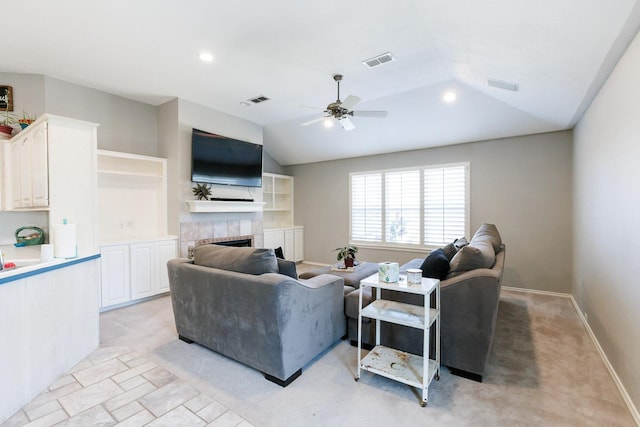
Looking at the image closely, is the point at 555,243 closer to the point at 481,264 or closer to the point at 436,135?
the point at 436,135

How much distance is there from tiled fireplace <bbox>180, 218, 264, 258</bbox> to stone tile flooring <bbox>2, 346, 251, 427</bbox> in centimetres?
234

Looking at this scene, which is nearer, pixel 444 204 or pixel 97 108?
pixel 97 108

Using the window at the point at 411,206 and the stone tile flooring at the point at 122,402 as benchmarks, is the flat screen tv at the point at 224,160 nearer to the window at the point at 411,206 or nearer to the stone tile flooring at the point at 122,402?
the window at the point at 411,206

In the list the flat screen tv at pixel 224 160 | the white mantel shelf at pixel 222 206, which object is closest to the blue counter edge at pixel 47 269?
the white mantel shelf at pixel 222 206

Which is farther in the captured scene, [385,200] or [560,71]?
[385,200]

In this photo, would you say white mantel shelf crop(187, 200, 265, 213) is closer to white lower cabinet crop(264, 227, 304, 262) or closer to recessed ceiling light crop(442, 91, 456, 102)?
white lower cabinet crop(264, 227, 304, 262)

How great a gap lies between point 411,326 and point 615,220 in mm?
1992

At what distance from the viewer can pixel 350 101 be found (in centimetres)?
333

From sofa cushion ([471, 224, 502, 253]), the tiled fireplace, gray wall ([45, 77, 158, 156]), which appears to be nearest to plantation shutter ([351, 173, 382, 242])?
the tiled fireplace

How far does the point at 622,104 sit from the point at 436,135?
308 centimetres

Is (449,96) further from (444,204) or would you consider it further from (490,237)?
(490,237)

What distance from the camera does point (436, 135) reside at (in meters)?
5.33

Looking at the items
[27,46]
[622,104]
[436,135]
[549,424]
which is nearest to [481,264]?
[549,424]

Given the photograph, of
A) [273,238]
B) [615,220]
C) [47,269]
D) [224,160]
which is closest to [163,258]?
[224,160]
